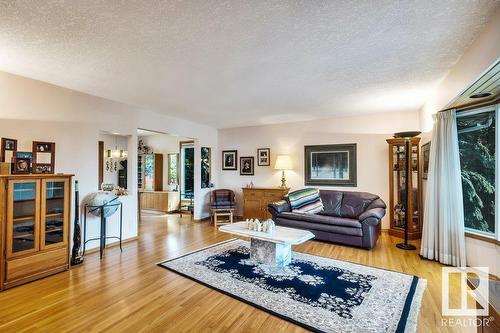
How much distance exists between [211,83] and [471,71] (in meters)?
2.96

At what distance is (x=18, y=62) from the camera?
2885 mm

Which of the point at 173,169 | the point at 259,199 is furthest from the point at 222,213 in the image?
the point at 173,169

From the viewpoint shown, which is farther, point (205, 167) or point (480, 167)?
point (205, 167)

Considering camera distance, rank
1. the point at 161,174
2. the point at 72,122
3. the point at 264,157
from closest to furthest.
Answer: the point at 72,122 → the point at 264,157 → the point at 161,174

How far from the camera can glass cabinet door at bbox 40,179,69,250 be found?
316 cm

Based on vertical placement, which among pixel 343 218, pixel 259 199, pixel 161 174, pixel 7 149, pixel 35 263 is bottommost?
pixel 35 263

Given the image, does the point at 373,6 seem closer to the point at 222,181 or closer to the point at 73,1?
the point at 73,1

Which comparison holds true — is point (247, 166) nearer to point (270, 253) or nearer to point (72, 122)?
point (270, 253)

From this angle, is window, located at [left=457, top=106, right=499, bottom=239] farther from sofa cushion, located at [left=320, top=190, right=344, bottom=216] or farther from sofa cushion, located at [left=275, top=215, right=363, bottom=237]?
sofa cushion, located at [left=320, top=190, right=344, bottom=216]

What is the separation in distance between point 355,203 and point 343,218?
61cm

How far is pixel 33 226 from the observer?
308 cm

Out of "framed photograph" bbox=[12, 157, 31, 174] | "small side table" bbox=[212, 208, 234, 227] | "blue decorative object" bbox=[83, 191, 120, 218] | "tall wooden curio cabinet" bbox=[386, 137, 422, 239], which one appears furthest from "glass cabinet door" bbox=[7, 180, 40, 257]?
"tall wooden curio cabinet" bbox=[386, 137, 422, 239]

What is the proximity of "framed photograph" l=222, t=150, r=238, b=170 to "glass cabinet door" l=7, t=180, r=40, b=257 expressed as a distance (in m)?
4.61

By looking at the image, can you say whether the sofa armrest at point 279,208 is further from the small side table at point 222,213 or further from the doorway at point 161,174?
the doorway at point 161,174
